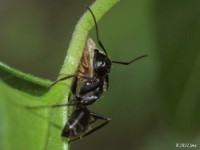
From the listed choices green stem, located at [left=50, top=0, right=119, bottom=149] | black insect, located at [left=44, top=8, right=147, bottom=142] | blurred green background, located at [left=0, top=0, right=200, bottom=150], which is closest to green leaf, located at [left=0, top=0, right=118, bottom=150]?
green stem, located at [left=50, top=0, right=119, bottom=149]

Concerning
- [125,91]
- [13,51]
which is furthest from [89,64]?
[13,51]

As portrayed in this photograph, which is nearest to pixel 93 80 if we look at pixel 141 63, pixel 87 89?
pixel 87 89

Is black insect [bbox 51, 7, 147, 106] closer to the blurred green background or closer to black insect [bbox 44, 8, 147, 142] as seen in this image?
black insect [bbox 44, 8, 147, 142]

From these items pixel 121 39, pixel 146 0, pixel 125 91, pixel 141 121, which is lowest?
pixel 141 121

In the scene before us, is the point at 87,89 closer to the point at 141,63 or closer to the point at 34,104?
the point at 34,104

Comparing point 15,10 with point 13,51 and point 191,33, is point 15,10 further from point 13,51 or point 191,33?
point 191,33
